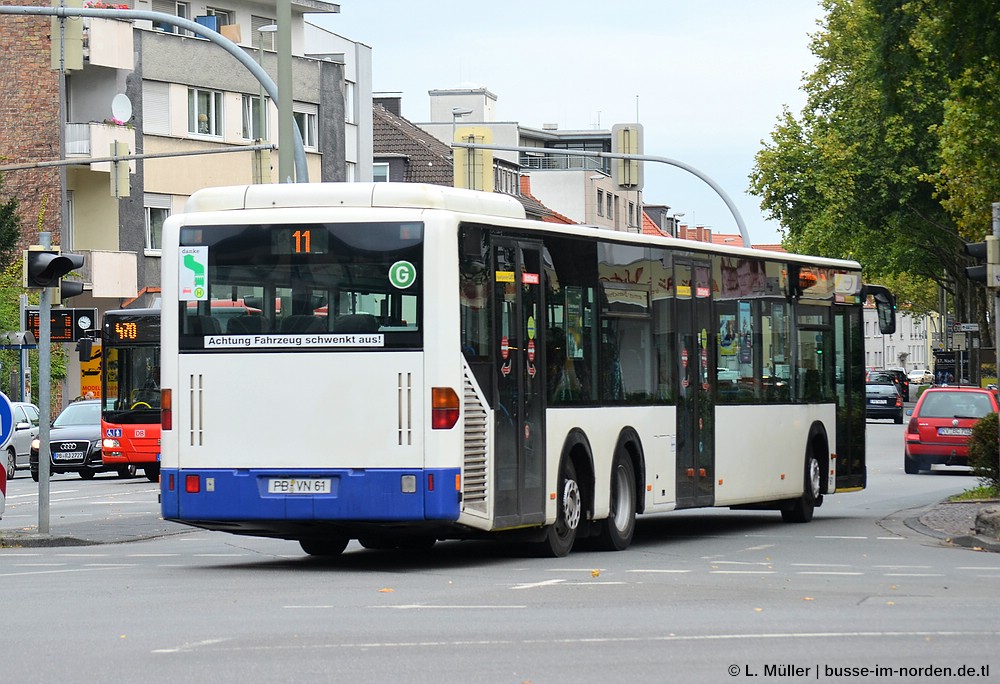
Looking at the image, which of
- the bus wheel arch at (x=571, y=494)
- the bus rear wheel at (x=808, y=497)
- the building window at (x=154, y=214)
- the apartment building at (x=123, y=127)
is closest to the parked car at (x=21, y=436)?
the apartment building at (x=123, y=127)

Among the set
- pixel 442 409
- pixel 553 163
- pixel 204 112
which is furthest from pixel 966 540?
pixel 553 163

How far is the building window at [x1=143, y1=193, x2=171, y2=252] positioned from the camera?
195 feet

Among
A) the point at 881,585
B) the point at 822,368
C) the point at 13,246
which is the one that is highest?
the point at 13,246

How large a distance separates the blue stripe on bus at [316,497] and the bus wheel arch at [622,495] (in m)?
3.02

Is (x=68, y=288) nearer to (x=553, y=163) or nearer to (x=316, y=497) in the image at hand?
(x=316, y=497)

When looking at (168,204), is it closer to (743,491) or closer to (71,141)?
(71,141)

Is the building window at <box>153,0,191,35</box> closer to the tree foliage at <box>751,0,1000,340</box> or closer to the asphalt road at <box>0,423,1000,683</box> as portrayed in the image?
the tree foliage at <box>751,0,1000,340</box>

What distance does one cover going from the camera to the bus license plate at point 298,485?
15.1 meters

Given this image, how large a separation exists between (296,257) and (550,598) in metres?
3.84

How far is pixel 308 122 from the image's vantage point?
66.4 meters

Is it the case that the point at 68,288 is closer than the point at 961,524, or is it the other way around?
the point at 68,288

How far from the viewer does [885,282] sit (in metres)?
123

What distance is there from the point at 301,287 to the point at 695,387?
5.58m

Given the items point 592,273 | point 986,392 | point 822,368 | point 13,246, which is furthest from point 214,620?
point 13,246
